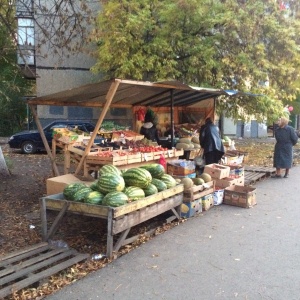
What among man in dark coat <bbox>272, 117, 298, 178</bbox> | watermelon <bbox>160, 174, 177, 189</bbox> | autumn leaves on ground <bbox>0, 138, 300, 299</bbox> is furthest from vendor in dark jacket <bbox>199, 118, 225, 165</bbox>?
autumn leaves on ground <bbox>0, 138, 300, 299</bbox>

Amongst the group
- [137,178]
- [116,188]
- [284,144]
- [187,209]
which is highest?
[284,144]

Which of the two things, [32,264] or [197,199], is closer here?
[32,264]

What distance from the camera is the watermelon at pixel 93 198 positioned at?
5422 mm

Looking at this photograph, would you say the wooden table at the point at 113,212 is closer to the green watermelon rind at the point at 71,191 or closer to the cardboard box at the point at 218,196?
the green watermelon rind at the point at 71,191

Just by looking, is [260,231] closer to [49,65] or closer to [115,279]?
[115,279]

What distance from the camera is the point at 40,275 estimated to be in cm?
432

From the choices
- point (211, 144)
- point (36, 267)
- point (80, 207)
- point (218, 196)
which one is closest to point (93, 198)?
point (80, 207)

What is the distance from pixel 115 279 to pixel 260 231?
2.93m

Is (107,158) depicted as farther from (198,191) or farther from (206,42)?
(206,42)

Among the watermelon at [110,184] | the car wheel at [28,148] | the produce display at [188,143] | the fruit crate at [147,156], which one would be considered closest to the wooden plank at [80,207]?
the watermelon at [110,184]

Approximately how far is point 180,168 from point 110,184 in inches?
117

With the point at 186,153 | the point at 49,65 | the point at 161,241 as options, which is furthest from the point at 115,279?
the point at 49,65

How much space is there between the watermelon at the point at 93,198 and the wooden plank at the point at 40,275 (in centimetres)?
76

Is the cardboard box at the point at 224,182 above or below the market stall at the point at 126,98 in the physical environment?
below
